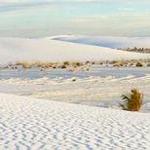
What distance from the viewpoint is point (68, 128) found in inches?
442

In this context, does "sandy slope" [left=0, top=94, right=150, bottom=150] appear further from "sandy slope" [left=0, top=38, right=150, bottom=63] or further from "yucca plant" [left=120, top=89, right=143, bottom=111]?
"sandy slope" [left=0, top=38, right=150, bottom=63]

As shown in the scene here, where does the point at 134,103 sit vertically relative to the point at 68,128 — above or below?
below

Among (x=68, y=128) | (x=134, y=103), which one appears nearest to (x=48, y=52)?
(x=134, y=103)

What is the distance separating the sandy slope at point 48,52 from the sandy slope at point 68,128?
44.4 metres

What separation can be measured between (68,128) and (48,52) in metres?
60.4

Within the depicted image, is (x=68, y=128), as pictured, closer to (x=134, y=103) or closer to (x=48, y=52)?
(x=134, y=103)

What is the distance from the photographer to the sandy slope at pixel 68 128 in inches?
367

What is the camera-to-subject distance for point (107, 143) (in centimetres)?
947

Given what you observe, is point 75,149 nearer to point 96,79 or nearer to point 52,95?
point 52,95

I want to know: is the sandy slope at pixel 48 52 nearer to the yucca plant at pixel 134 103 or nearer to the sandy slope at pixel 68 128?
the yucca plant at pixel 134 103

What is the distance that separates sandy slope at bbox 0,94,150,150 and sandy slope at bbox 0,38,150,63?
146ft

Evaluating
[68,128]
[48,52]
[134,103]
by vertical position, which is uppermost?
[48,52]

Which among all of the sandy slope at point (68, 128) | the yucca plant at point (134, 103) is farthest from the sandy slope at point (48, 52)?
the sandy slope at point (68, 128)

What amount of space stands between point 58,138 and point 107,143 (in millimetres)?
1038
